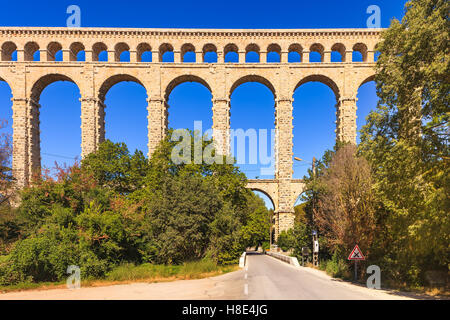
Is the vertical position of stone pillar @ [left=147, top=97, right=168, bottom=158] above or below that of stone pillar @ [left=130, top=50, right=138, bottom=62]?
below

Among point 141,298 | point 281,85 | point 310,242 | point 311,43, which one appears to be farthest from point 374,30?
point 141,298

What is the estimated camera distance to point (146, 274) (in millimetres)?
15766

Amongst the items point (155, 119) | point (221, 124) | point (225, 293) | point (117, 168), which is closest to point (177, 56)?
point (155, 119)

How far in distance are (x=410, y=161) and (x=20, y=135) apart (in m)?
37.3

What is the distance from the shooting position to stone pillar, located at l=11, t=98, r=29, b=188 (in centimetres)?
3253

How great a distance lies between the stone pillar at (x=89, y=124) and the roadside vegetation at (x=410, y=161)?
2842 centimetres

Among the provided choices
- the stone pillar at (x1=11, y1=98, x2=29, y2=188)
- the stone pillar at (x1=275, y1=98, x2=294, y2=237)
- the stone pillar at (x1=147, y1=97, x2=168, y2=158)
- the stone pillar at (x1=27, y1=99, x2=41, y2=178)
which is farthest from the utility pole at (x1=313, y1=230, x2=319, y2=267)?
the stone pillar at (x1=11, y1=98, x2=29, y2=188)

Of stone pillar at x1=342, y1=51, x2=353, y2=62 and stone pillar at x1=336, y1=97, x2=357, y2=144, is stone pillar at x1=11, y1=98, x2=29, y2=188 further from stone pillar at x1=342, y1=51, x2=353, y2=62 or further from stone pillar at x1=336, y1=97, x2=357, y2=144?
stone pillar at x1=342, y1=51, x2=353, y2=62

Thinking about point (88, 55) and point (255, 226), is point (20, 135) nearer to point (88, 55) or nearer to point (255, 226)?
point (88, 55)

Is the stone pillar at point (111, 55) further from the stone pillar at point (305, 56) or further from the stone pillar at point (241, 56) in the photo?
the stone pillar at point (305, 56)

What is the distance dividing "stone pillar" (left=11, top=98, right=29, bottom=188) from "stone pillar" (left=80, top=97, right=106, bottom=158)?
6261 millimetres

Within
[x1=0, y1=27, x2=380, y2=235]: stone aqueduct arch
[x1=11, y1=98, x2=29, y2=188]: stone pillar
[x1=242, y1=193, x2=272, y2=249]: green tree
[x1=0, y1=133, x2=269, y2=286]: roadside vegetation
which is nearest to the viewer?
[x1=0, y1=133, x2=269, y2=286]: roadside vegetation

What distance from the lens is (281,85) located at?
34969 millimetres

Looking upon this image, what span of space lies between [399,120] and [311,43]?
2581 cm
